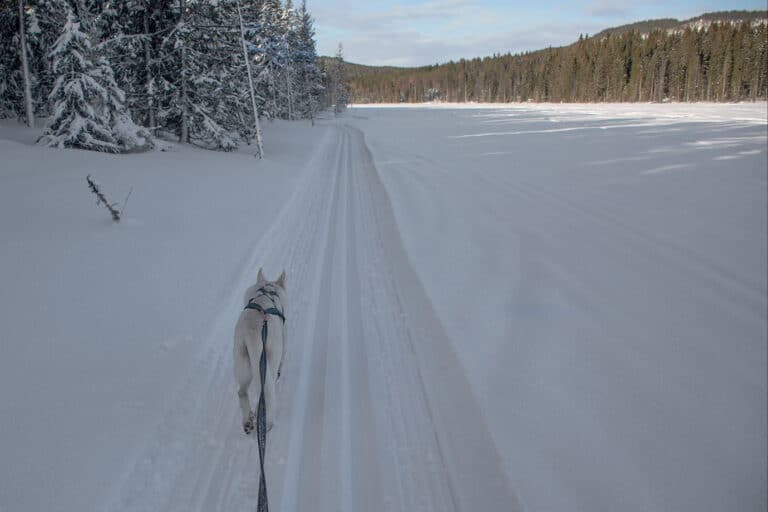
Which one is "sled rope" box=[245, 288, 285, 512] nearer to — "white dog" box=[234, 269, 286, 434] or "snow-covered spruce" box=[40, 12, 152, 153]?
"white dog" box=[234, 269, 286, 434]

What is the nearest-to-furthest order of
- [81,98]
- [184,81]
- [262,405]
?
[262,405], [81,98], [184,81]

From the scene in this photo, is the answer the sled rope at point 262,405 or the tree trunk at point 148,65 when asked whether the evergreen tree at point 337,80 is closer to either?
the tree trunk at point 148,65

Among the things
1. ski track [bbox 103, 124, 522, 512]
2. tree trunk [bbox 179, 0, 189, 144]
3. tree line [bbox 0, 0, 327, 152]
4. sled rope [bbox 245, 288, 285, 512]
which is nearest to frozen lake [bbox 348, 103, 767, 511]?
ski track [bbox 103, 124, 522, 512]

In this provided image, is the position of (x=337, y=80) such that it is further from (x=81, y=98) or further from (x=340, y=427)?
(x=340, y=427)

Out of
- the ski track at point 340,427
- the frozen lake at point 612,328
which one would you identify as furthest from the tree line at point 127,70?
the ski track at point 340,427

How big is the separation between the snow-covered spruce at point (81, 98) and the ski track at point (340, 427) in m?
12.6

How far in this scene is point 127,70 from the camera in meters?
18.6

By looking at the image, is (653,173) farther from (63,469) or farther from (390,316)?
(63,469)

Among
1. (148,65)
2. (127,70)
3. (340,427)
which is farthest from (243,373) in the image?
(127,70)

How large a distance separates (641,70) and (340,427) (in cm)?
9745

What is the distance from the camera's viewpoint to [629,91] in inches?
3209

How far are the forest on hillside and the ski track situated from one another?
86.7 meters

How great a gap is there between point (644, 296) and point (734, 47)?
86.8 m

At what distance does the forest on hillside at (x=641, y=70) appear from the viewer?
65625 millimetres
